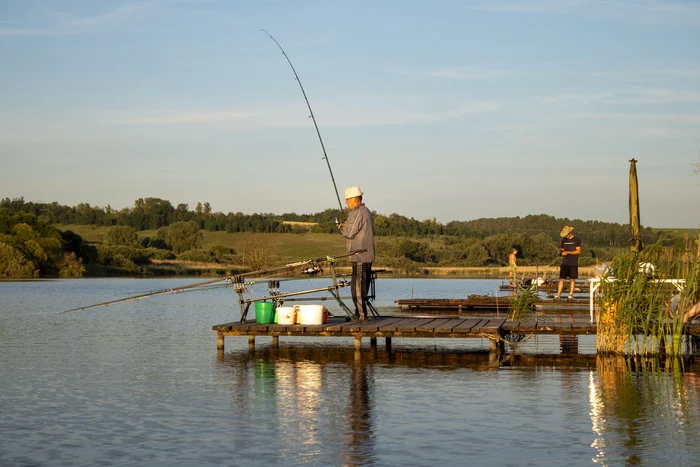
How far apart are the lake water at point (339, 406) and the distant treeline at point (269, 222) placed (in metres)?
81.8

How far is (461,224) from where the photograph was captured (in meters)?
122

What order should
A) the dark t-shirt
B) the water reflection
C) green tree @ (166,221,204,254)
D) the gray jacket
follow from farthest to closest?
green tree @ (166,221,204,254), the dark t-shirt, the gray jacket, the water reflection

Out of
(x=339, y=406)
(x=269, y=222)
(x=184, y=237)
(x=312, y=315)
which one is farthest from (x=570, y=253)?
(x=269, y=222)

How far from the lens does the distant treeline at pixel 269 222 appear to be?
102250mm

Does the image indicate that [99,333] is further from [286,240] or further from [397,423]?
[286,240]

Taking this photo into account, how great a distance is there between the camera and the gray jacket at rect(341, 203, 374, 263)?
1407 cm

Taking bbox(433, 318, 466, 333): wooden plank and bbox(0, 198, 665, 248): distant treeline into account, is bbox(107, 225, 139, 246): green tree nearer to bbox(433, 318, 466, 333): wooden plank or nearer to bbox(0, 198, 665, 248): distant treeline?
bbox(0, 198, 665, 248): distant treeline

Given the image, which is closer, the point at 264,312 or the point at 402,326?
the point at 402,326

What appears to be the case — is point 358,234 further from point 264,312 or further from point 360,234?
point 264,312

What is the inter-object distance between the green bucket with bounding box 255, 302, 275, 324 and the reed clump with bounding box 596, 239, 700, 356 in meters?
4.84

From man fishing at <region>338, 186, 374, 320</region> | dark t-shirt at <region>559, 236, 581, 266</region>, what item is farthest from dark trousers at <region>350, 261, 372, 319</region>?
dark t-shirt at <region>559, 236, 581, 266</region>

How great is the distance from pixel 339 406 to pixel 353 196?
4697 mm

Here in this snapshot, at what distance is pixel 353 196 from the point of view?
14227 millimetres

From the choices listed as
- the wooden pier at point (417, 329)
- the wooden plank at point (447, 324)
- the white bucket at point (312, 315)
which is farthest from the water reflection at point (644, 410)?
the white bucket at point (312, 315)
